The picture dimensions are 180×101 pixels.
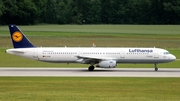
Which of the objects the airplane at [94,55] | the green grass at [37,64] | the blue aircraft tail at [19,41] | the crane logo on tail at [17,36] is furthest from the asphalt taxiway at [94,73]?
the green grass at [37,64]

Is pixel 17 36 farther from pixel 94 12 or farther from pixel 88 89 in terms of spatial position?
pixel 94 12

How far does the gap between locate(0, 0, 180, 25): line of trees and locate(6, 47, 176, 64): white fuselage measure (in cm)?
7968

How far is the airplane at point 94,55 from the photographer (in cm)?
5488

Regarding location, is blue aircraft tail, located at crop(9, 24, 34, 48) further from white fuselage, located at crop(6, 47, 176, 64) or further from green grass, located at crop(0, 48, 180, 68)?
green grass, located at crop(0, 48, 180, 68)

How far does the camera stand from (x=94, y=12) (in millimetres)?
152875

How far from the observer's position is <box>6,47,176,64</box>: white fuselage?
2162 inches

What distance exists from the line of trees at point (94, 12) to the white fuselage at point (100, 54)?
79677 millimetres

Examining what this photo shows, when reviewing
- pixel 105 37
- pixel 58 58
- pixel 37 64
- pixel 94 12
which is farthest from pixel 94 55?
pixel 94 12

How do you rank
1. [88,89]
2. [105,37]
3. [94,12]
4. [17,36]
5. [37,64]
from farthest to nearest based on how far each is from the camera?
[94,12], [105,37], [37,64], [17,36], [88,89]

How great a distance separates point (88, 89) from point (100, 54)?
62.1ft

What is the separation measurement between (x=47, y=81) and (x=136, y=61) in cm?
1539

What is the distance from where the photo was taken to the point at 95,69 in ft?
190

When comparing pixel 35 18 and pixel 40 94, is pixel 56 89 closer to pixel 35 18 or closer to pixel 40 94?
pixel 40 94

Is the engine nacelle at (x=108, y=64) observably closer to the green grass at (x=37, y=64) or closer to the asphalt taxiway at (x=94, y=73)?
the asphalt taxiway at (x=94, y=73)
